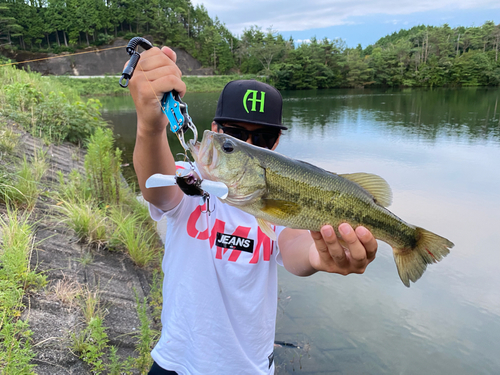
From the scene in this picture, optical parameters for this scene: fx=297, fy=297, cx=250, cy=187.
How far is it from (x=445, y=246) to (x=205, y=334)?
167 cm

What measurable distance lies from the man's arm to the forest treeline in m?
59.2

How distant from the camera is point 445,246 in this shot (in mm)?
1918

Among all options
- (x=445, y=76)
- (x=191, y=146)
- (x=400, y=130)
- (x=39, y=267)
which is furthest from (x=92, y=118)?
(x=445, y=76)

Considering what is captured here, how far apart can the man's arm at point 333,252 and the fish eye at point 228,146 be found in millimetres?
718

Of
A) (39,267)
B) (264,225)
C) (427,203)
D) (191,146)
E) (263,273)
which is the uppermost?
(191,146)

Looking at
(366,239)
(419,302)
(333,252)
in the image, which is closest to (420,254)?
(366,239)

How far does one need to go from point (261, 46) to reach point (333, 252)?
74.6m

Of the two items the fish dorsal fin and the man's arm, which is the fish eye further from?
the fish dorsal fin

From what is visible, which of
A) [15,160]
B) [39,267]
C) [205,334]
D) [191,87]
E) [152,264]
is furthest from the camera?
[191,87]

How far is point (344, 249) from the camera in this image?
1.84m

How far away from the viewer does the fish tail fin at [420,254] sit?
6.31ft

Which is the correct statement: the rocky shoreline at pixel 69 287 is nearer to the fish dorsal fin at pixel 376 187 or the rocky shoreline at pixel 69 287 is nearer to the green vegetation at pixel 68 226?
the green vegetation at pixel 68 226

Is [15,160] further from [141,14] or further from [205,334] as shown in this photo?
[141,14]

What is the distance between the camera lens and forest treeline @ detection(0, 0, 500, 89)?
58.7 meters
